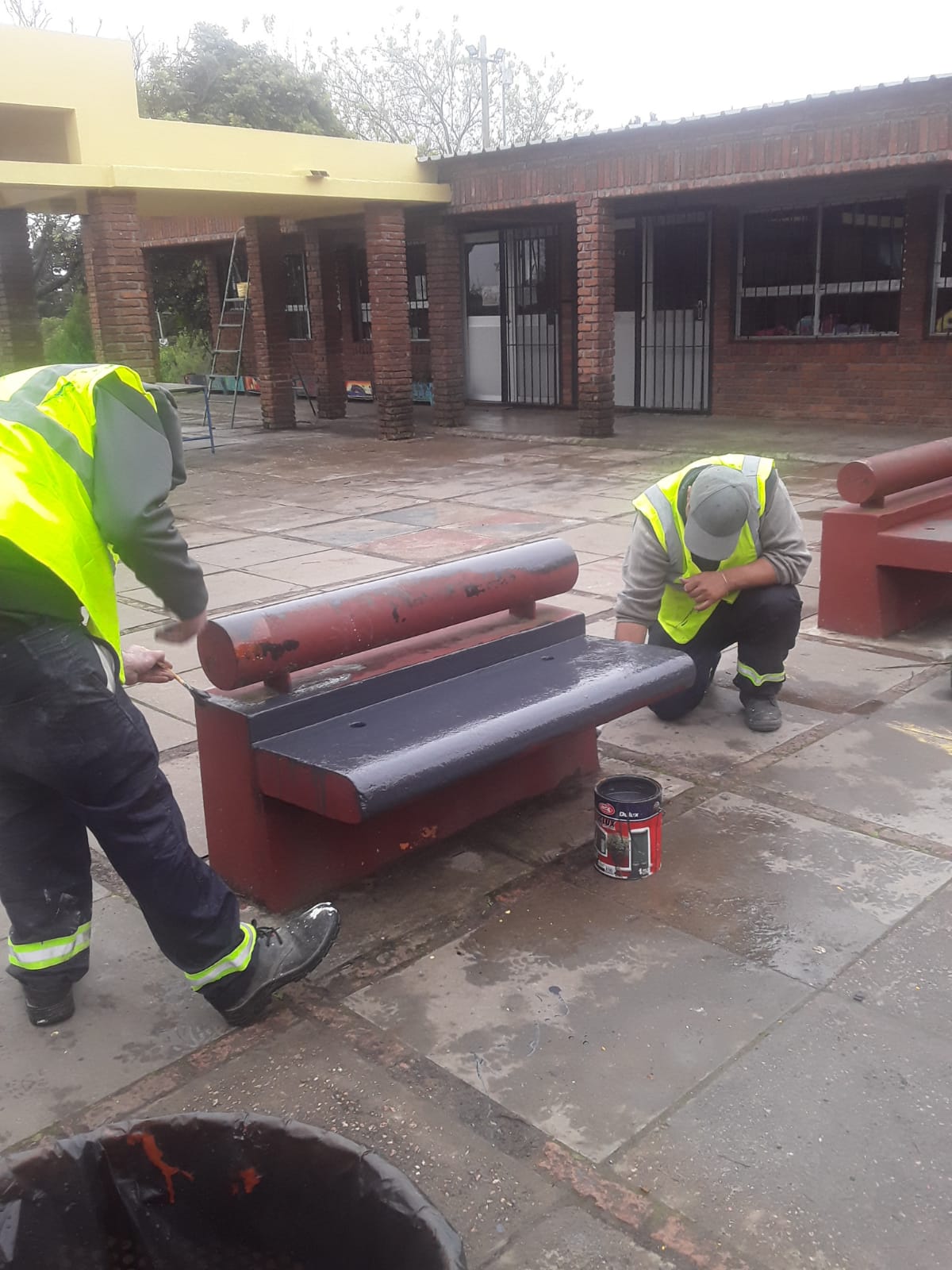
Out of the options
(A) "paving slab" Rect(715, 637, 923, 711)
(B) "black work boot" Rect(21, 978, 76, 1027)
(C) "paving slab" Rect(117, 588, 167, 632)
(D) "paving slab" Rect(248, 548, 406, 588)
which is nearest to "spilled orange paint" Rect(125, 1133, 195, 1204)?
(B) "black work boot" Rect(21, 978, 76, 1027)

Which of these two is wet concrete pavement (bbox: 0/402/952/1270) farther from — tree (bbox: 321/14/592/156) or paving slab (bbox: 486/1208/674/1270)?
tree (bbox: 321/14/592/156)

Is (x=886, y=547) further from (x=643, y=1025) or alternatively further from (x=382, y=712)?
(x=643, y=1025)

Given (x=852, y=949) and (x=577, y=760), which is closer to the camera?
(x=852, y=949)

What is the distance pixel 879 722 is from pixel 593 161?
31.2 ft

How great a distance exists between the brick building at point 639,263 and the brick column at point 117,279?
0.9 inches

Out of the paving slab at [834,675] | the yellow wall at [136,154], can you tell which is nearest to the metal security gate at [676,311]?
the yellow wall at [136,154]

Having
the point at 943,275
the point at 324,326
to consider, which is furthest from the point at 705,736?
the point at 324,326

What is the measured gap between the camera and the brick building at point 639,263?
11156 mm

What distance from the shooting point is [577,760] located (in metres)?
3.98

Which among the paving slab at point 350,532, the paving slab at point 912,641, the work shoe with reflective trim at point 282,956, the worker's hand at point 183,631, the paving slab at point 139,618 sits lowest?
the paving slab at point 139,618

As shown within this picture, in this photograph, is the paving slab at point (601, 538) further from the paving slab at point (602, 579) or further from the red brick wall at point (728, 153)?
the red brick wall at point (728, 153)

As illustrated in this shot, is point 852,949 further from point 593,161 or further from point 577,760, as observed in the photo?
point 593,161

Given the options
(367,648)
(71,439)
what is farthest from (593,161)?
(71,439)

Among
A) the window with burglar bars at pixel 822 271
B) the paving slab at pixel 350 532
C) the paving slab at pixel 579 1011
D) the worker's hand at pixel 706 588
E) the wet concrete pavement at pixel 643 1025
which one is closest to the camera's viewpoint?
the wet concrete pavement at pixel 643 1025
